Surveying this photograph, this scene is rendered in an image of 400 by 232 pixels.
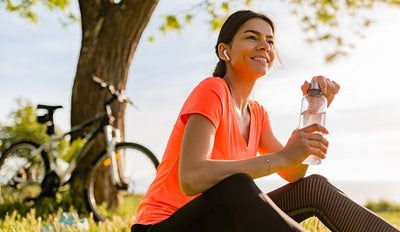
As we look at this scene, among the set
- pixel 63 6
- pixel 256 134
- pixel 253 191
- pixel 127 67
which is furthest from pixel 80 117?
pixel 253 191

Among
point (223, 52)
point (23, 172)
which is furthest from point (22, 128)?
point (223, 52)

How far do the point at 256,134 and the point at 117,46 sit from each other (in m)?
5.69

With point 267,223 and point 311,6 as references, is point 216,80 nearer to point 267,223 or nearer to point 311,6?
point 267,223

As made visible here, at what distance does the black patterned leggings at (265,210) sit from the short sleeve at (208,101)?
362 millimetres

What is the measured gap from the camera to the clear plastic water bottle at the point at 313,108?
11.2ft

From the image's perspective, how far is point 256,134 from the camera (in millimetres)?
3660

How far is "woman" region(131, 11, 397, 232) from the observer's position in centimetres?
285

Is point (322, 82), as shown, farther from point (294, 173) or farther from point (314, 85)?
point (294, 173)

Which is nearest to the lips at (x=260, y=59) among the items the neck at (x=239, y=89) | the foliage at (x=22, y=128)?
the neck at (x=239, y=89)

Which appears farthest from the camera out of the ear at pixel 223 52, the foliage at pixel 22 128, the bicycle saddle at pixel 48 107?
the foliage at pixel 22 128

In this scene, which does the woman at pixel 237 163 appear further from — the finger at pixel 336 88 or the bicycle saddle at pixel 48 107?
the bicycle saddle at pixel 48 107

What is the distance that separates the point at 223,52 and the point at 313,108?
54 cm

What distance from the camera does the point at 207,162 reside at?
2.93 meters

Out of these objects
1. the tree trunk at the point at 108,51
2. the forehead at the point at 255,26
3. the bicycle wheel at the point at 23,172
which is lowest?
the bicycle wheel at the point at 23,172
